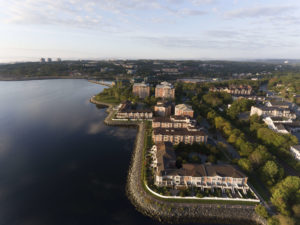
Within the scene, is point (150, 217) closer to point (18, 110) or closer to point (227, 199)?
point (227, 199)

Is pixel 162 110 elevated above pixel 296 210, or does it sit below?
above

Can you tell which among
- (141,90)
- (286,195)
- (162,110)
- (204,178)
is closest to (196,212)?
(204,178)

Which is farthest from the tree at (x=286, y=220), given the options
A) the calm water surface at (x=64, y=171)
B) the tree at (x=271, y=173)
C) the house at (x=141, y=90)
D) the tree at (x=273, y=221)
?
the house at (x=141, y=90)

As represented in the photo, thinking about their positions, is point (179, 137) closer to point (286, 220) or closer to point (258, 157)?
point (258, 157)

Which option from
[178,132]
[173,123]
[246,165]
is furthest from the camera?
[173,123]

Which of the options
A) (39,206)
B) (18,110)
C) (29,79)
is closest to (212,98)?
(39,206)
